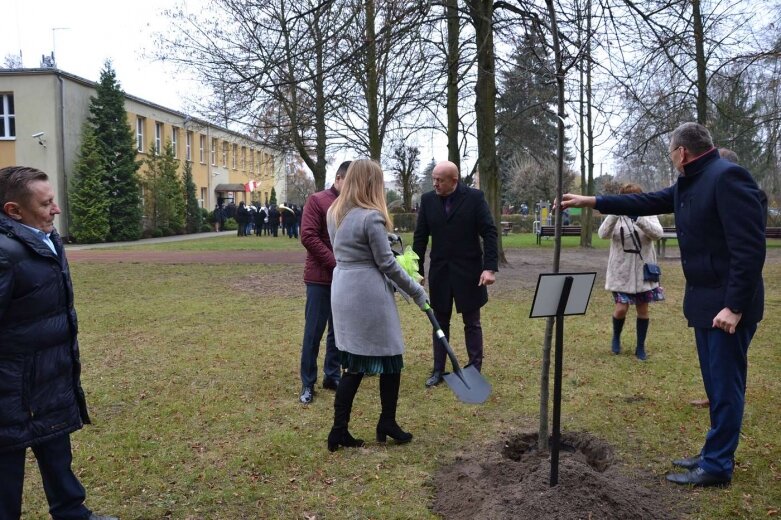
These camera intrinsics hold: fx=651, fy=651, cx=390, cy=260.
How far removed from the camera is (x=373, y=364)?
4348mm

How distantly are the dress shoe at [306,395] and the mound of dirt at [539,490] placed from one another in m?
1.76

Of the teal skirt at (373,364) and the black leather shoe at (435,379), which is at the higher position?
the teal skirt at (373,364)

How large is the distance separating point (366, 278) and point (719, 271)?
211cm

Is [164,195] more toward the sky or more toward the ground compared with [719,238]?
more toward the sky

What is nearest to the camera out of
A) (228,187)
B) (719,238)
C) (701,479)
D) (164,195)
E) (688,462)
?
(719,238)

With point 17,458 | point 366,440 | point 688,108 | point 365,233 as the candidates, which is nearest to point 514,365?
point 366,440

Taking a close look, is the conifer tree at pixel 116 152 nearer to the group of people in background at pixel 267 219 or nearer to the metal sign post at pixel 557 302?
the group of people in background at pixel 267 219

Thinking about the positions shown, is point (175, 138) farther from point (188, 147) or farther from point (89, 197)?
point (89, 197)

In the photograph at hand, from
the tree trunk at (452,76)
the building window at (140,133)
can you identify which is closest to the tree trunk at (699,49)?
the tree trunk at (452,76)

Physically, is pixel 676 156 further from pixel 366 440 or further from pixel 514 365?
pixel 514 365

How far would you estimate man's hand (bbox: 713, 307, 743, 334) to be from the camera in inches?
139

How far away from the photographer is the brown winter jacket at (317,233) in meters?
5.52

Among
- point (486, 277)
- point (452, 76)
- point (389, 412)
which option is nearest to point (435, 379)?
point (486, 277)

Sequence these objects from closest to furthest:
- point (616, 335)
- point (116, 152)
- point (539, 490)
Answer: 1. point (539, 490)
2. point (616, 335)
3. point (116, 152)
